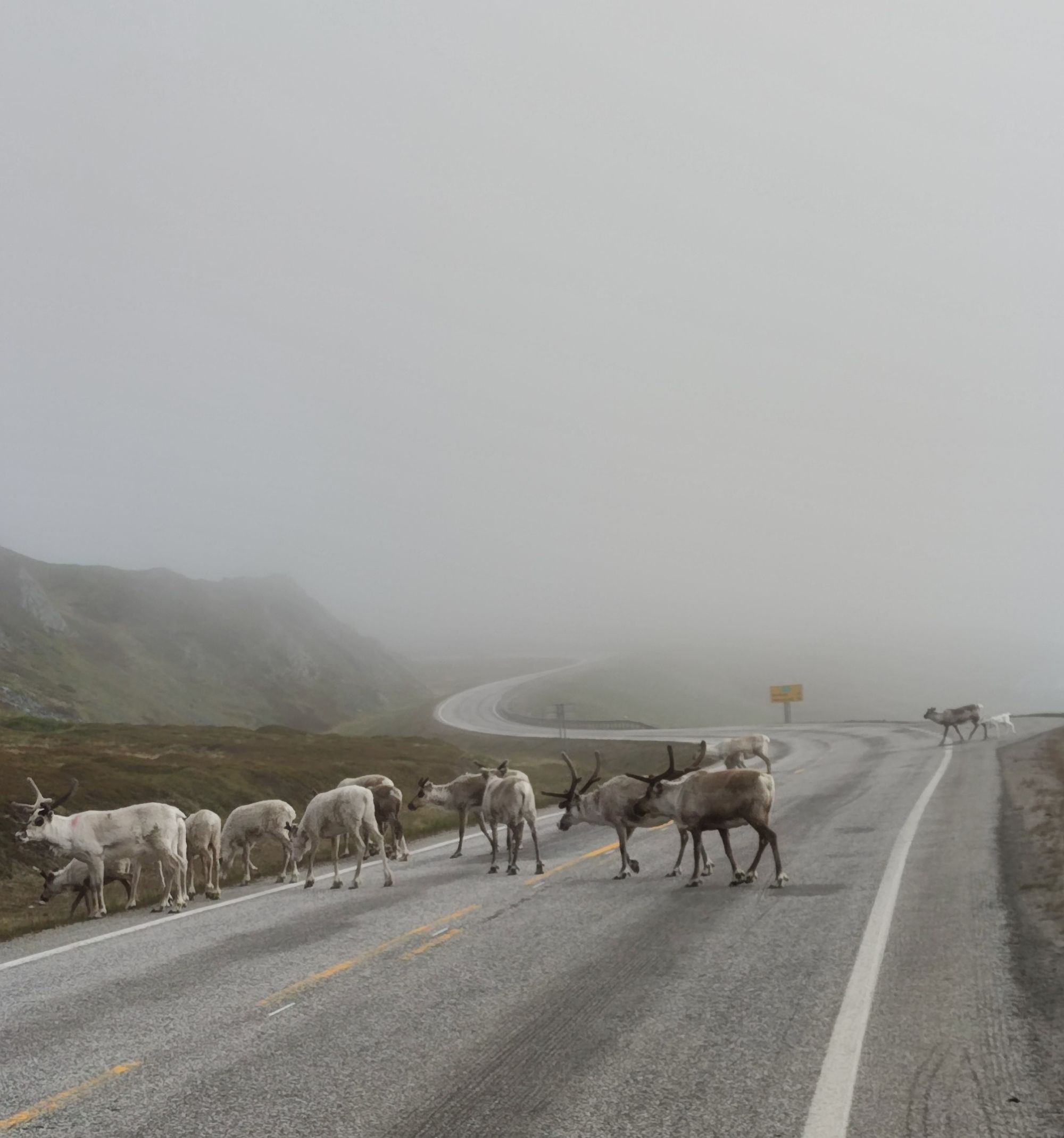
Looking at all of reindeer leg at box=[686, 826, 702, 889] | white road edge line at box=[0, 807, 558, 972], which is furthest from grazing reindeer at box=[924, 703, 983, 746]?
reindeer leg at box=[686, 826, 702, 889]

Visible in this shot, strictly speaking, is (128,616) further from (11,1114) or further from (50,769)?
(11,1114)

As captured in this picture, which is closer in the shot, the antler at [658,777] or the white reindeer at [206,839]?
the antler at [658,777]

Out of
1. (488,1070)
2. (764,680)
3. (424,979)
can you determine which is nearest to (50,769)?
(424,979)

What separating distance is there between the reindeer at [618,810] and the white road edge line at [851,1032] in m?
3.99

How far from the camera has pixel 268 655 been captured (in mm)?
160875

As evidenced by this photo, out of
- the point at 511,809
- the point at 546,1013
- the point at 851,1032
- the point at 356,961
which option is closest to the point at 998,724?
the point at 511,809

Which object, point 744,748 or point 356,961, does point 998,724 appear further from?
point 356,961

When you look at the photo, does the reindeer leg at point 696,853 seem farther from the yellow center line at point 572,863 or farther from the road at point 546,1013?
the yellow center line at point 572,863

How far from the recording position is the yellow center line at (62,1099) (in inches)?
280

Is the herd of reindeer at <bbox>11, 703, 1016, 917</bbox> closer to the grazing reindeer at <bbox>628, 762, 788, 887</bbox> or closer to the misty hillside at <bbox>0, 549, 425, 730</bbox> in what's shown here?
the grazing reindeer at <bbox>628, 762, 788, 887</bbox>

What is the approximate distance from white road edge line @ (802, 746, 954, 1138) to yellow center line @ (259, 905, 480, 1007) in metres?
5.45

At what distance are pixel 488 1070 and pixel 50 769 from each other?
93.3ft

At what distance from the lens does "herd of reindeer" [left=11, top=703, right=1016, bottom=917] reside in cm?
1552

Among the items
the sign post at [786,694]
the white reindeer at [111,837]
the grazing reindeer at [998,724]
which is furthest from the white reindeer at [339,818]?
the sign post at [786,694]
